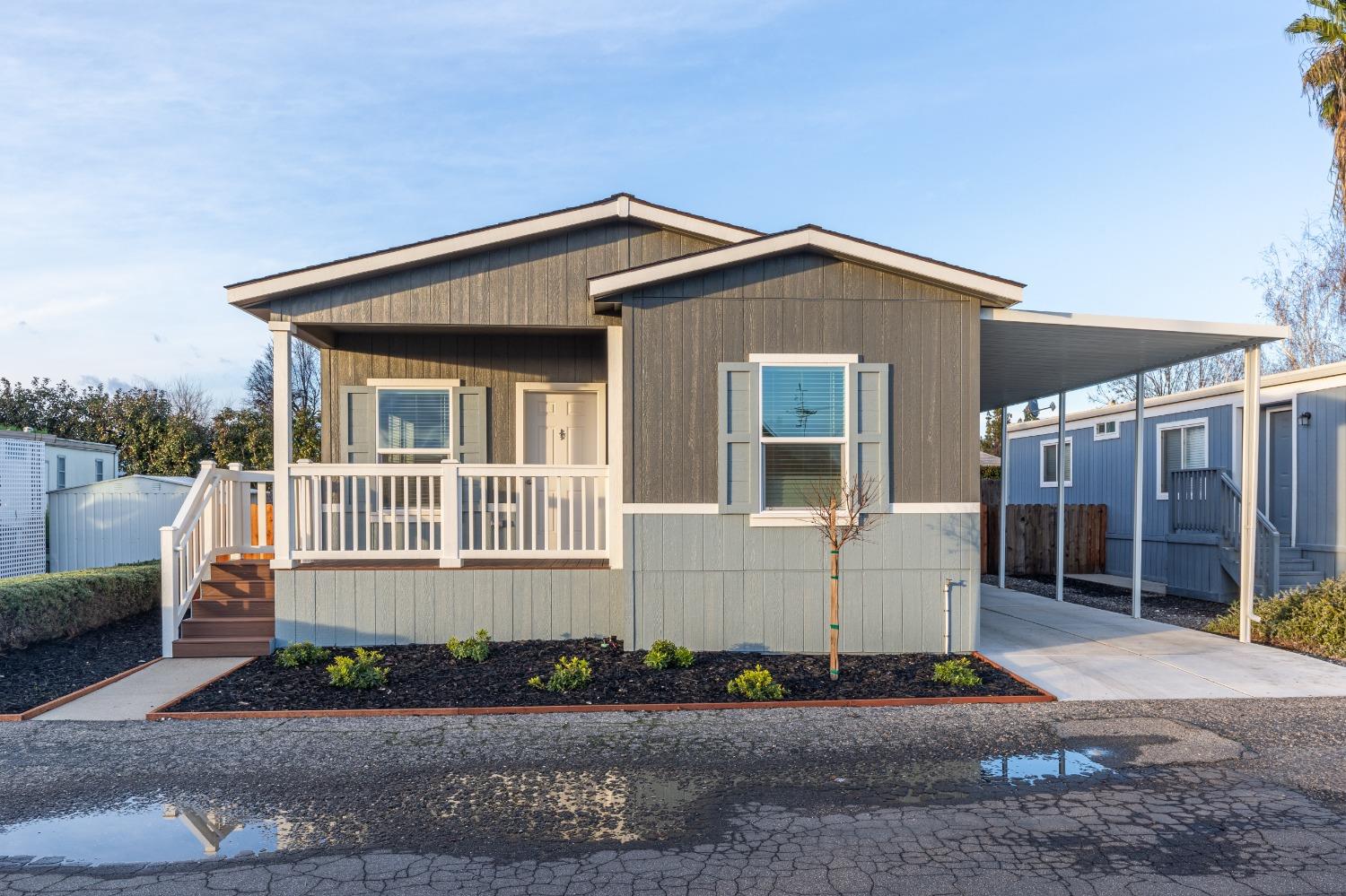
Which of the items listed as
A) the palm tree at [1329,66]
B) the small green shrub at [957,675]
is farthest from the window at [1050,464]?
the small green shrub at [957,675]

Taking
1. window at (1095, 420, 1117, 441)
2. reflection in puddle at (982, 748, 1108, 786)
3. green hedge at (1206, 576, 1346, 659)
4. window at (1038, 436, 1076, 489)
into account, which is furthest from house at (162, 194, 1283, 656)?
window at (1038, 436, 1076, 489)

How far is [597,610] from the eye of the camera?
862 cm

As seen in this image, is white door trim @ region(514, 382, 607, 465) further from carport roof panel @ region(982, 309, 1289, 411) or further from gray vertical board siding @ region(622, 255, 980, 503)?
carport roof panel @ region(982, 309, 1289, 411)

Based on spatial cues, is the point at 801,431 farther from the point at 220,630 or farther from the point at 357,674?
the point at 220,630

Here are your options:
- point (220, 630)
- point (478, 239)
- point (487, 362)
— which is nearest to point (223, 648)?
point (220, 630)

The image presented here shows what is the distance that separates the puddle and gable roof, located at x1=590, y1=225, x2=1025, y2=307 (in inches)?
195

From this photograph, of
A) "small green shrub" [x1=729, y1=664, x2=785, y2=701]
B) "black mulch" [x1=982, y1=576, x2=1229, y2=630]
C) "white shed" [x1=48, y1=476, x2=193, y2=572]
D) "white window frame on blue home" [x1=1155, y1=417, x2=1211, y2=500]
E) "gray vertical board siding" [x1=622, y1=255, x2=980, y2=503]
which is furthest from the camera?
"white shed" [x1=48, y1=476, x2=193, y2=572]

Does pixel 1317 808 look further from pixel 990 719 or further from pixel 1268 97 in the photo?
pixel 1268 97

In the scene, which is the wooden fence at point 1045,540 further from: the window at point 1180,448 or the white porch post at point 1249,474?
the white porch post at point 1249,474

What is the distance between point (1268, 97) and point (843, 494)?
37.4 ft

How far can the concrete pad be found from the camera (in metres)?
6.57

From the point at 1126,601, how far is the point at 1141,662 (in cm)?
545

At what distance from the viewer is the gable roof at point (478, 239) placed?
844cm

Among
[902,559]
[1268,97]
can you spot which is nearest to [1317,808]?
[902,559]
